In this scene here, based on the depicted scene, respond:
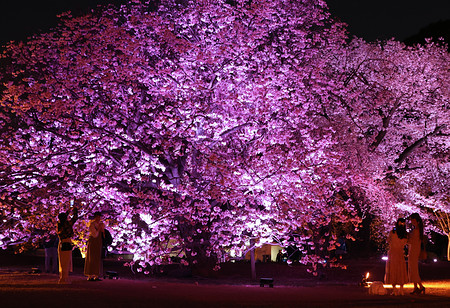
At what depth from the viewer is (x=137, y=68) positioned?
63.6 ft

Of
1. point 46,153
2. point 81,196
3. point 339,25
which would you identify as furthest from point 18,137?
point 339,25

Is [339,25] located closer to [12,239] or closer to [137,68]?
[137,68]

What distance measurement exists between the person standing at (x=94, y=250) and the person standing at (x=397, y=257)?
7.53 meters

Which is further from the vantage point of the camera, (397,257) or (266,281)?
(266,281)

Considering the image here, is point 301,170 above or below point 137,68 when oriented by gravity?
below

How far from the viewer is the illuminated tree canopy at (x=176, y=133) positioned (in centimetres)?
1900

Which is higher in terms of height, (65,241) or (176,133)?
(176,133)

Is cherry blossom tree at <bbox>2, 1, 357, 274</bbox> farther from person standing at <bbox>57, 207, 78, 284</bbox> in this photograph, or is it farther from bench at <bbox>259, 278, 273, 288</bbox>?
person standing at <bbox>57, 207, 78, 284</bbox>

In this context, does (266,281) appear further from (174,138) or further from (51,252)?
(51,252)

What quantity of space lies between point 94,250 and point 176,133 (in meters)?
4.72

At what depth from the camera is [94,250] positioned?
1608 centimetres

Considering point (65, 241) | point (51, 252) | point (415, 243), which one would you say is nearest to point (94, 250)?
point (65, 241)

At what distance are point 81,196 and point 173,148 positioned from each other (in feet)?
11.9

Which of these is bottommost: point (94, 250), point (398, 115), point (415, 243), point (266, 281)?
point (266, 281)
